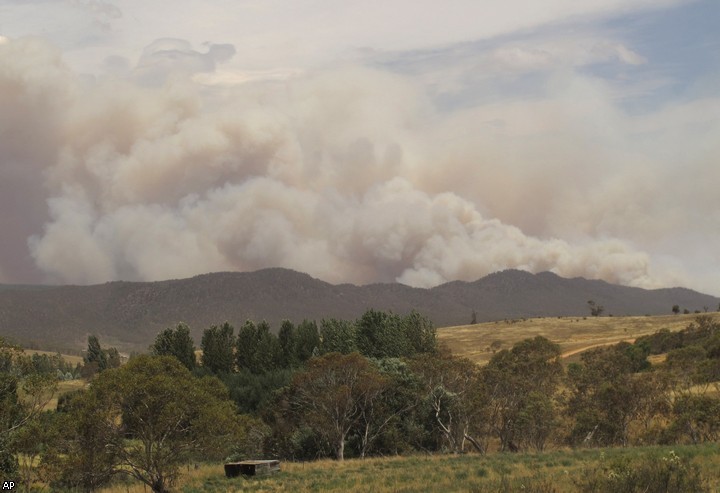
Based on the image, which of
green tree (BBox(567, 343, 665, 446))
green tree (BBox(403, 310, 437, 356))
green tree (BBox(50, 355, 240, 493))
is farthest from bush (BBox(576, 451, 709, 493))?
green tree (BBox(403, 310, 437, 356))

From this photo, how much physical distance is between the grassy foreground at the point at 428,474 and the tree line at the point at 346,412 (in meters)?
2.90

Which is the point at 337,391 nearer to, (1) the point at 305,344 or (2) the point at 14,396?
(2) the point at 14,396

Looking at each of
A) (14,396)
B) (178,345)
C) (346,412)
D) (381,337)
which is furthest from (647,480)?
(178,345)

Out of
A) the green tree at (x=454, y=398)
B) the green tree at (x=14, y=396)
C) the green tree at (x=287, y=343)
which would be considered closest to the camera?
the green tree at (x=14, y=396)

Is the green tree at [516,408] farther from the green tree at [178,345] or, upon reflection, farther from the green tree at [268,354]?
the green tree at [178,345]

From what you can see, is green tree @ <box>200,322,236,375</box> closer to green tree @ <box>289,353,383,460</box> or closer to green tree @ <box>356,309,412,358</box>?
green tree @ <box>356,309,412,358</box>

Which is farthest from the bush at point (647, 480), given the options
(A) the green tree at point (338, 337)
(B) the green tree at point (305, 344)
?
(B) the green tree at point (305, 344)

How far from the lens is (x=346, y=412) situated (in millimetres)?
71625

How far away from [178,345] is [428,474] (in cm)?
10651

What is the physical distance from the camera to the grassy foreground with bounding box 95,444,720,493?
120 feet

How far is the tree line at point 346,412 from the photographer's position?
A: 4478cm

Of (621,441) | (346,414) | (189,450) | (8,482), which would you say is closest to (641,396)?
(621,441)

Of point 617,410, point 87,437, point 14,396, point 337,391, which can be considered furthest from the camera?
point 617,410

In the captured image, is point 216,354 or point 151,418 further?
point 216,354
